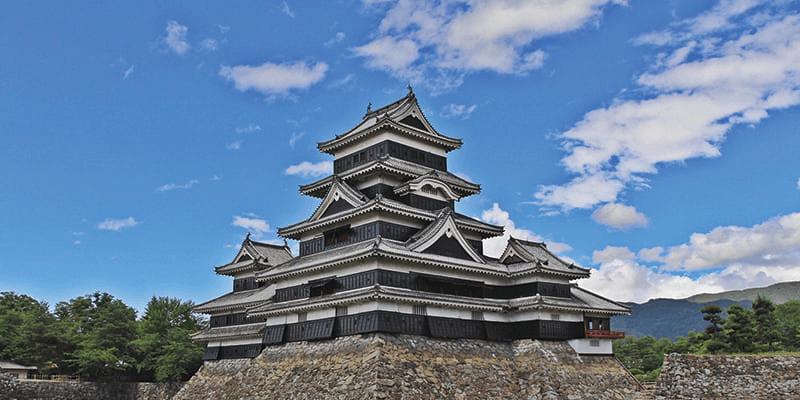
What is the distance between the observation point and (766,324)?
3900 cm

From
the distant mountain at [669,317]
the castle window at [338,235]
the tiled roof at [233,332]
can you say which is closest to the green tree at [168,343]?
the tiled roof at [233,332]

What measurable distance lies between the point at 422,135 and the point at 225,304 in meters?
18.0

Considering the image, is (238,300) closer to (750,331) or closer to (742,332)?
(742,332)

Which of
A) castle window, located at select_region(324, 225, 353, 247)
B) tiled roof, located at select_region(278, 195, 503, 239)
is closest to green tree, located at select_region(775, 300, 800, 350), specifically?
tiled roof, located at select_region(278, 195, 503, 239)

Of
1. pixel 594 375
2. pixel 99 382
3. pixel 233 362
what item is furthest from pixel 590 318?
pixel 99 382

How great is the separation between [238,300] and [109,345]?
48.4 feet

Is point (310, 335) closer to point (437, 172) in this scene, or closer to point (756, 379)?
point (437, 172)

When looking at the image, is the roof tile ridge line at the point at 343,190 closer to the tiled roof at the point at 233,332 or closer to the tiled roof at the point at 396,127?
the tiled roof at the point at 396,127

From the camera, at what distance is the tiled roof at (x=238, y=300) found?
1558 inches

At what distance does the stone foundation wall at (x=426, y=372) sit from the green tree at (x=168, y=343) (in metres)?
11.2

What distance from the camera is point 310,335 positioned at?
30984 millimetres

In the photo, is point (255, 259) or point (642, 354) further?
point (642, 354)

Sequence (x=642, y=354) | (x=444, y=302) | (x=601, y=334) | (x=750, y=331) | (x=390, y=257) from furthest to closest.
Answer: (x=642, y=354)
(x=750, y=331)
(x=601, y=334)
(x=444, y=302)
(x=390, y=257)

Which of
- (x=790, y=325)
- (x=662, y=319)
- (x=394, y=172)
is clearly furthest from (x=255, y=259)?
A: (x=662, y=319)
